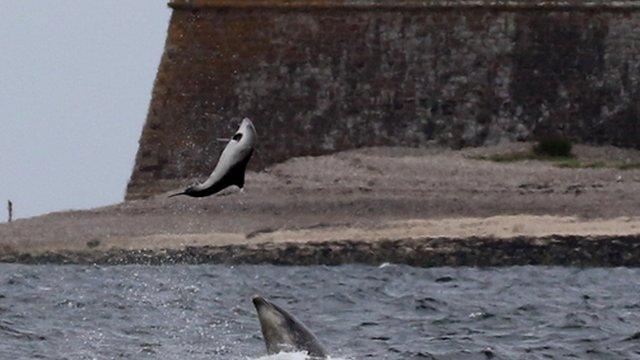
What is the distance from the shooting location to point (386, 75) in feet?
135

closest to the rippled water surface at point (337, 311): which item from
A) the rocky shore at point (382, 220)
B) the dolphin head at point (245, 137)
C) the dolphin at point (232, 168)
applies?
the rocky shore at point (382, 220)

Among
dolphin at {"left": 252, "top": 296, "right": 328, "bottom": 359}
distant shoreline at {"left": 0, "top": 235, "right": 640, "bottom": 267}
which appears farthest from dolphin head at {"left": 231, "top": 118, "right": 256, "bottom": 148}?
distant shoreline at {"left": 0, "top": 235, "right": 640, "bottom": 267}

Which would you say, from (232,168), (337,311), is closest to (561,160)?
(337,311)

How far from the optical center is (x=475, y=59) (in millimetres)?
41062

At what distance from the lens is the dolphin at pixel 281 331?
55.1 feet

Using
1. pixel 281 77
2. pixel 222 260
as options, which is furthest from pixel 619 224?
pixel 281 77

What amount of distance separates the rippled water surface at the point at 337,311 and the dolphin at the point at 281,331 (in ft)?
10.5

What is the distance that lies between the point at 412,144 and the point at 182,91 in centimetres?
388

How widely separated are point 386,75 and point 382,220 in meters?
5.16

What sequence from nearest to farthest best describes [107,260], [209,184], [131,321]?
[209,184] < [131,321] < [107,260]

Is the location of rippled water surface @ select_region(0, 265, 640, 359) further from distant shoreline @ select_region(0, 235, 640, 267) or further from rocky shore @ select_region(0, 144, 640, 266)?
rocky shore @ select_region(0, 144, 640, 266)

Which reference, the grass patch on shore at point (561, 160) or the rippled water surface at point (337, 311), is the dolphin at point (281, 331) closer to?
the rippled water surface at point (337, 311)

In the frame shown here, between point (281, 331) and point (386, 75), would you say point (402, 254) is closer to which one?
point (386, 75)

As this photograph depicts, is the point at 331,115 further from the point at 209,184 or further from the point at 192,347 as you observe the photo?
the point at 209,184
